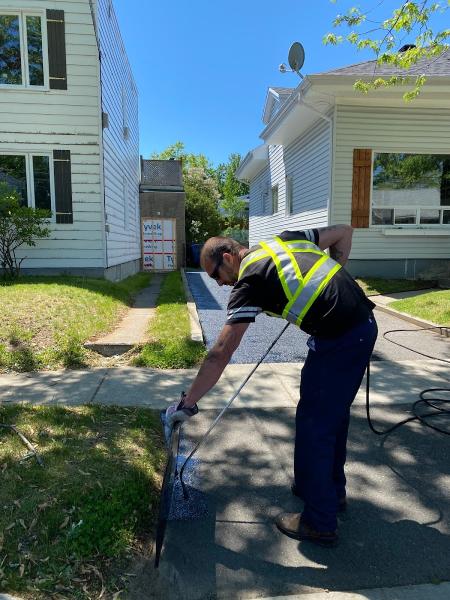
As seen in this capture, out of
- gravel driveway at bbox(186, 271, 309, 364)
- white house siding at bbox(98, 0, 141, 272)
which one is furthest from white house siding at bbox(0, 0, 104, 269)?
gravel driveway at bbox(186, 271, 309, 364)

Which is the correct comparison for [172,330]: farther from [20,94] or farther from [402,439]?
[20,94]

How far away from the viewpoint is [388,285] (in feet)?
35.0

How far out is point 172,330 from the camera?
6430 millimetres

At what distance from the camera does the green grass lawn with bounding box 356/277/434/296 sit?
10312 mm

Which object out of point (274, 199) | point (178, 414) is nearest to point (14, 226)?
point (178, 414)

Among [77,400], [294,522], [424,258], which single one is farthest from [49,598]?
[424,258]

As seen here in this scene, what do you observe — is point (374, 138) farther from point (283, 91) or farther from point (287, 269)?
point (287, 269)

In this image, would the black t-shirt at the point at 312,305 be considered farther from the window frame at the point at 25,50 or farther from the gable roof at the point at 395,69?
the window frame at the point at 25,50

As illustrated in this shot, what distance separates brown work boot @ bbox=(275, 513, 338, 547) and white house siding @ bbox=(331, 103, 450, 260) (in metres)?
9.25

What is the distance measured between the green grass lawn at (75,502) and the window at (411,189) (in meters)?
9.43

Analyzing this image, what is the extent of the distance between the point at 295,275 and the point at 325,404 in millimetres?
656

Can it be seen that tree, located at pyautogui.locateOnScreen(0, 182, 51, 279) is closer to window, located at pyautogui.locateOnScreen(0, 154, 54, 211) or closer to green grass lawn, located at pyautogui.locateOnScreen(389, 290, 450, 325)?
window, located at pyautogui.locateOnScreen(0, 154, 54, 211)

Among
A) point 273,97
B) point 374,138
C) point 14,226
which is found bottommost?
point 14,226

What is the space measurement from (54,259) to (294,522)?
30.1ft
